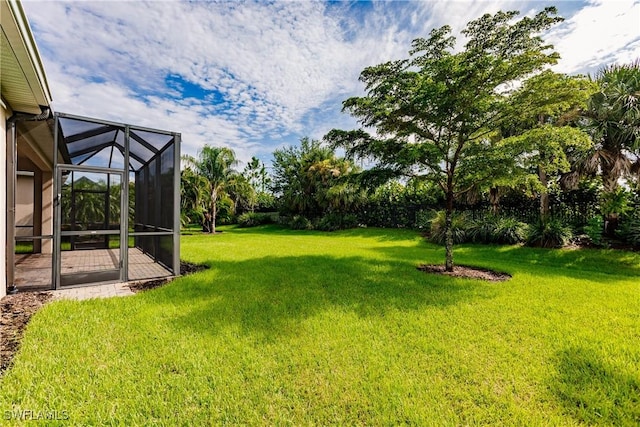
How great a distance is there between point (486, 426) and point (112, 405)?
2.79 meters

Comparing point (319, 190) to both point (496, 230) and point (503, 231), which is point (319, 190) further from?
point (503, 231)

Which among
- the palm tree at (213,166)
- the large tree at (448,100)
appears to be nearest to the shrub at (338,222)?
the palm tree at (213,166)

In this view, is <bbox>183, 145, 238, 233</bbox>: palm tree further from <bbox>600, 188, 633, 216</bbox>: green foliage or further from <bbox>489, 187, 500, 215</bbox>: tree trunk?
<bbox>600, 188, 633, 216</bbox>: green foliage

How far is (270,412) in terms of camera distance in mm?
2104

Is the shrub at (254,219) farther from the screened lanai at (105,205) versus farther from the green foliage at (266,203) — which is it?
the screened lanai at (105,205)

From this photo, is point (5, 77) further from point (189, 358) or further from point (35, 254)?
point (35, 254)

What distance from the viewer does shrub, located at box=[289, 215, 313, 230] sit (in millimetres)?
18672

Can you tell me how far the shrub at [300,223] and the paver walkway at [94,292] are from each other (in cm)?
1344

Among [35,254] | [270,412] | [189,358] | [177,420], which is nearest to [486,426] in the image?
[270,412]

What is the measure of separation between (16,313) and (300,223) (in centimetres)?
1544

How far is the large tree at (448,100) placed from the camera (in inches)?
209

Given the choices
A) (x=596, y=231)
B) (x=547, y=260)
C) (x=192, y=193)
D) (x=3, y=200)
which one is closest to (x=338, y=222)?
(x=192, y=193)

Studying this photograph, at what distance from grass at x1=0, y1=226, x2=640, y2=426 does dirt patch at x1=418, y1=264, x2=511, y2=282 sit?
0.62 meters

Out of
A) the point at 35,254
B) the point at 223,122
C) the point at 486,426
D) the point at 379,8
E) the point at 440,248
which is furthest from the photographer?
the point at 223,122
